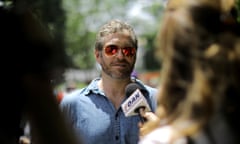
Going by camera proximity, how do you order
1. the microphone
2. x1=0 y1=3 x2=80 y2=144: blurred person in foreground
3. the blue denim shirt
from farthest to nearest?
the blue denim shirt
the microphone
x1=0 y1=3 x2=80 y2=144: blurred person in foreground

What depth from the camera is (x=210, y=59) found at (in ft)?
A: 7.48

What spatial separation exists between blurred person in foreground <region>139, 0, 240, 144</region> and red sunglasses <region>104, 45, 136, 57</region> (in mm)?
2120

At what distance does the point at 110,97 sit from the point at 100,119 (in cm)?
23

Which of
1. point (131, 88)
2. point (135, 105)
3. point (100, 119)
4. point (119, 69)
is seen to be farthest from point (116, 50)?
point (135, 105)

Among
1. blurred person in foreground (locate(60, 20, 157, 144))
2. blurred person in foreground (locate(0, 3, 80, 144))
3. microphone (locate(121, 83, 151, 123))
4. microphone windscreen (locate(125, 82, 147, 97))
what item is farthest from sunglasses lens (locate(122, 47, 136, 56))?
blurred person in foreground (locate(0, 3, 80, 144))

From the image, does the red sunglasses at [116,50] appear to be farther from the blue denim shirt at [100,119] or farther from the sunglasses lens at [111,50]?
the blue denim shirt at [100,119]

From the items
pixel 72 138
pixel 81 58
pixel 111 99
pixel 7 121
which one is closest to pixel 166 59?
pixel 72 138

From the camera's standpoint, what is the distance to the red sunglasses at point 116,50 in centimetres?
452

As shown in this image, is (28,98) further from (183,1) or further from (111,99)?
(111,99)

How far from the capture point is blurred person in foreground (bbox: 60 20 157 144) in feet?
14.2

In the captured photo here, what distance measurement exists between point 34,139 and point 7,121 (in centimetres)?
14

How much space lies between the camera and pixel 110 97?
4.53 meters

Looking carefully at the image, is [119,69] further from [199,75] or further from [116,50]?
[199,75]

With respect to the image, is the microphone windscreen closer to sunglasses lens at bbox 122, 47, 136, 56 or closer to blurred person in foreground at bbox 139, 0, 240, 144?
sunglasses lens at bbox 122, 47, 136, 56
